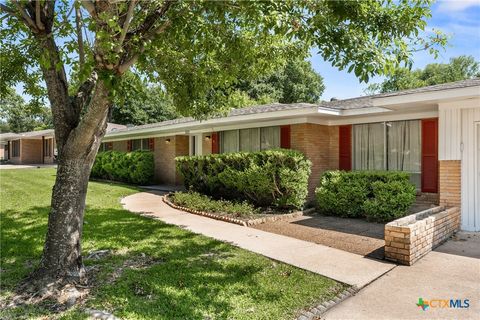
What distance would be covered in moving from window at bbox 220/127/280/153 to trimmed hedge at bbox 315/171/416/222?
2693mm

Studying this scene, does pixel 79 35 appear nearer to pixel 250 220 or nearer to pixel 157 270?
pixel 157 270

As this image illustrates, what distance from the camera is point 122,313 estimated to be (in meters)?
3.79

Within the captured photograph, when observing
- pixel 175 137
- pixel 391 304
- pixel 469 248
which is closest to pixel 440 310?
pixel 391 304

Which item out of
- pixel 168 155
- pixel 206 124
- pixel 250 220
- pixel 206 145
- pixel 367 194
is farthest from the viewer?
pixel 168 155

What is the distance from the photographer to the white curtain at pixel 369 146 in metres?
10.5

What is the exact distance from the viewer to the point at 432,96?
7.73m

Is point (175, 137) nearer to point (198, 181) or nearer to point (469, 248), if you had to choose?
point (198, 181)

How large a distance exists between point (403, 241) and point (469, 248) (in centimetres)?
187

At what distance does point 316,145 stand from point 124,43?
7962 millimetres

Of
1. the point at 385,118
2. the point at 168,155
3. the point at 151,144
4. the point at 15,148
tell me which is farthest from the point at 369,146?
the point at 15,148

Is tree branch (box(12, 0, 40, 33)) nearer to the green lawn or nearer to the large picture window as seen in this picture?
the green lawn

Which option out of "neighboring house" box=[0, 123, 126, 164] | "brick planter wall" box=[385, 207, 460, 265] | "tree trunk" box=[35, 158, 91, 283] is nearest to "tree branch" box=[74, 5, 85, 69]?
"tree trunk" box=[35, 158, 91, 283]

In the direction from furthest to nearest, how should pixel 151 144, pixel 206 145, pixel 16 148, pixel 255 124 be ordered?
pixel 16 148
pixel 151 144
pixel 206 145
pixel 255 124

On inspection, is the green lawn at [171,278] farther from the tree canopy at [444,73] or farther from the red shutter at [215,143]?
the tree canopy at [444,73]
